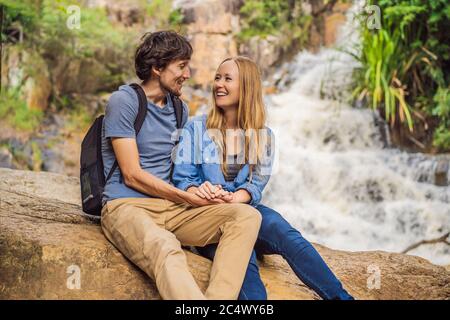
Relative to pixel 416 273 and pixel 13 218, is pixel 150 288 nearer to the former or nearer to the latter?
pixel 13 218

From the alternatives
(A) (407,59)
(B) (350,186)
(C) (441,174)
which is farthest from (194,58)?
(C) (441,174)

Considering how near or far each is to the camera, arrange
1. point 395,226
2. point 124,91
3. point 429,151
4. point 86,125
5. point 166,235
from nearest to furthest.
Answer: point 166,235
point 124,91
point 395,226
point 429,151
point 86,125

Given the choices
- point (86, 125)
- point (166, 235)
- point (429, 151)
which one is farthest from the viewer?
point (86, 125)

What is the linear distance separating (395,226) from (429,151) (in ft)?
5.38

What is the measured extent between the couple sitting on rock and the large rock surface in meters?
0.09

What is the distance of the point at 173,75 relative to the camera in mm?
2223

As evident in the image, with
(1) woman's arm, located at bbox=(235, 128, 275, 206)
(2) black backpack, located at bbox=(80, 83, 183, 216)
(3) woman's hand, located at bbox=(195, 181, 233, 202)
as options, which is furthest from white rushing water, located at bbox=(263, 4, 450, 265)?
(2) black backpack, located at bbox=(80, 83, 183, 216)

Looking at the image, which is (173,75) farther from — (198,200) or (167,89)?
(198,200)

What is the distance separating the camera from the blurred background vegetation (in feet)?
21.7

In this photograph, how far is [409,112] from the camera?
262 inches

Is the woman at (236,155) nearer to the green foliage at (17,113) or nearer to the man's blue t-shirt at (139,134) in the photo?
the man's blue t-shirt at (139,134)

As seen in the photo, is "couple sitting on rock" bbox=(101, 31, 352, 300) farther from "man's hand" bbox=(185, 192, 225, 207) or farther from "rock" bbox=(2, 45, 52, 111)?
"rock" bbox=(2, 45, 52, 111)
